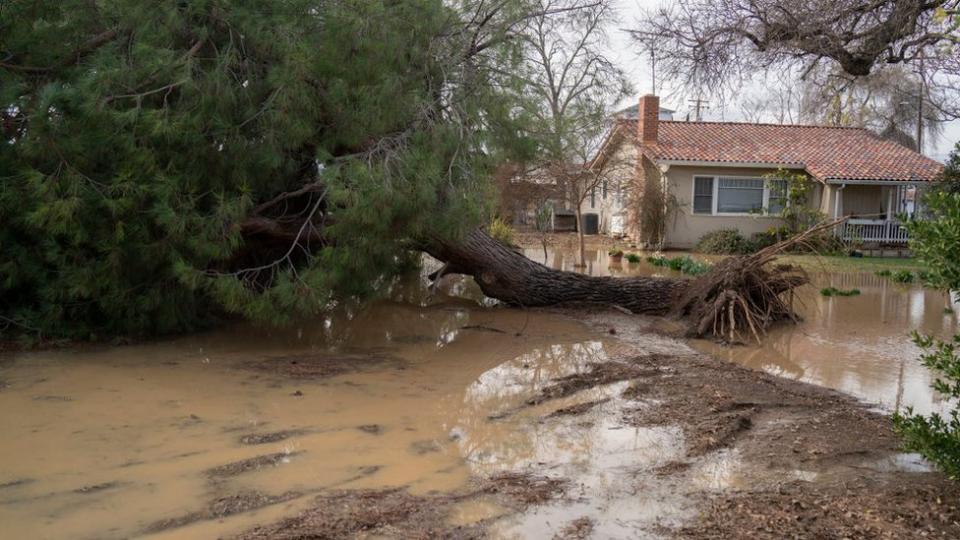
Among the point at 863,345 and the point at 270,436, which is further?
the point at 863,345

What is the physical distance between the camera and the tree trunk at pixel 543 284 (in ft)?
44.2

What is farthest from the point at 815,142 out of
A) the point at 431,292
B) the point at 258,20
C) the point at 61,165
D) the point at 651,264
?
the point at 61,165

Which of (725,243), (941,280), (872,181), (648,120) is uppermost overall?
(648,120)

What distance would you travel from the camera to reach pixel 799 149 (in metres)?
27.8

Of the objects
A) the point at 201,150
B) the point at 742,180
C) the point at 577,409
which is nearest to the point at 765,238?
the point at 742,180

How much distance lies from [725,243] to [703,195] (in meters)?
2.36

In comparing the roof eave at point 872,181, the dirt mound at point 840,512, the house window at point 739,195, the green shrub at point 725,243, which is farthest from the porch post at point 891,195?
the dirt mound at point 840,512

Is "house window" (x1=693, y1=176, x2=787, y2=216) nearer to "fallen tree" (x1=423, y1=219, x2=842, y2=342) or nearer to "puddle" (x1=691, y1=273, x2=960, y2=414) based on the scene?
"puddle" (x1=691, y1=273, x2=960, y2=414)

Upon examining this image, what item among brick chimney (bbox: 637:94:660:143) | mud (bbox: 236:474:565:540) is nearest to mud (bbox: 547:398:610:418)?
mud (bbox: 236:474:565:540)

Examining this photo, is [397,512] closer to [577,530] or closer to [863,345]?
[577,530]

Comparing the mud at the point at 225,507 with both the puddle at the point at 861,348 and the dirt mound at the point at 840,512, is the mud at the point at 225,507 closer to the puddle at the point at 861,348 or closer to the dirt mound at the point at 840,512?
the dirt mound at the point at 840,512

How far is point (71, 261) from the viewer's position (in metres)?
9.47

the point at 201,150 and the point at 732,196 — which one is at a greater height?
the point at 732,196

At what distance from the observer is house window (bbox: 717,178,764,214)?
2703 centimetres
